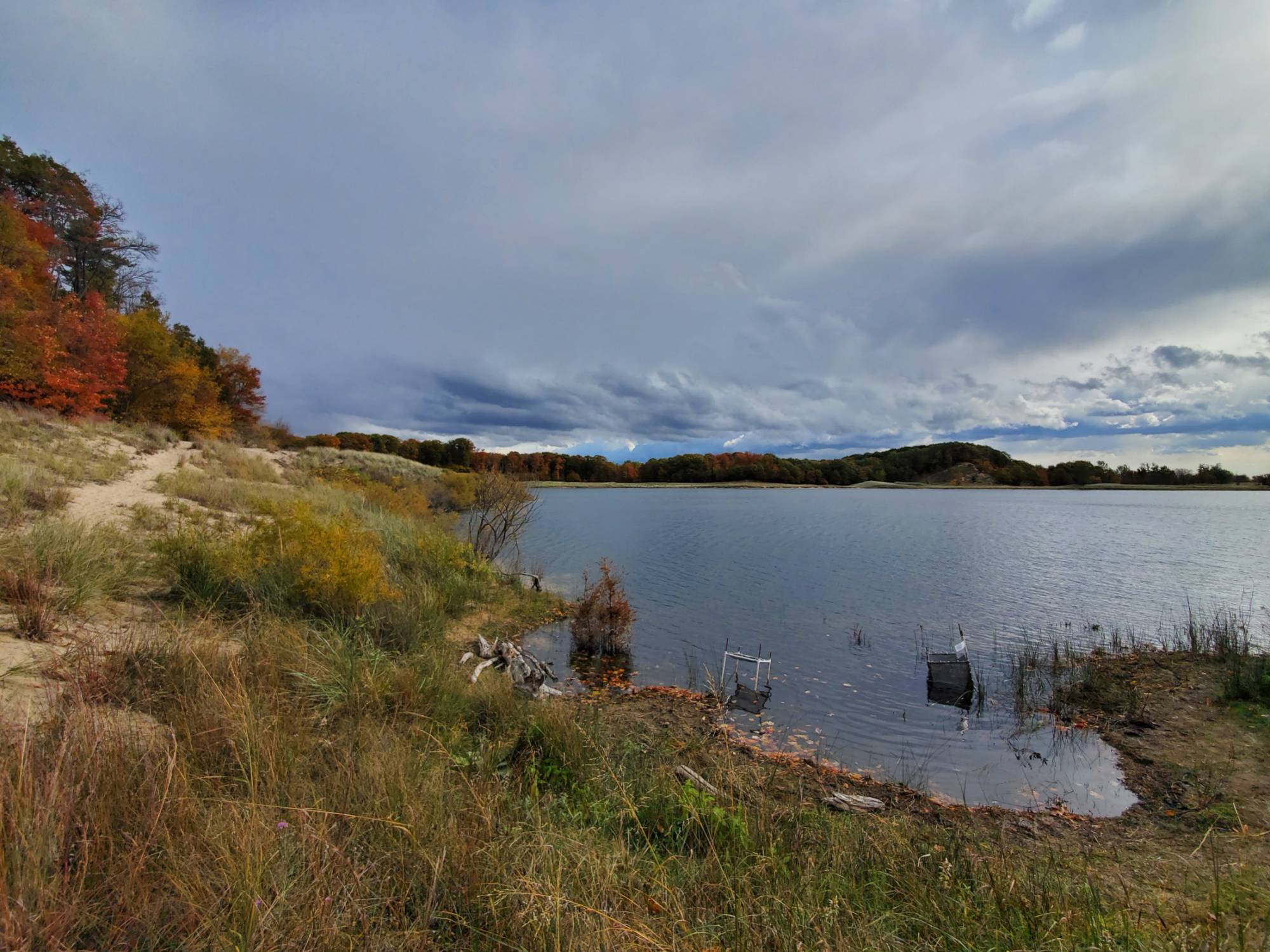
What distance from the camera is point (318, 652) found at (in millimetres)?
6516

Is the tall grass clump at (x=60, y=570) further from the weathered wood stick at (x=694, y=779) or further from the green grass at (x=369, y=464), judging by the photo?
the green grass at (x=369, y=464)

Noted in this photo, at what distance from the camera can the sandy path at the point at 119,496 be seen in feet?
41.6

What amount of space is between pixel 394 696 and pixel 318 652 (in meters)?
1.28

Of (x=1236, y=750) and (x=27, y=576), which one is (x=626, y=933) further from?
(x=1236, y=750)

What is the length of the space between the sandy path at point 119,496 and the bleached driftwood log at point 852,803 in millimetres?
13189

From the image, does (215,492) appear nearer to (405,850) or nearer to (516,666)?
(516,666)

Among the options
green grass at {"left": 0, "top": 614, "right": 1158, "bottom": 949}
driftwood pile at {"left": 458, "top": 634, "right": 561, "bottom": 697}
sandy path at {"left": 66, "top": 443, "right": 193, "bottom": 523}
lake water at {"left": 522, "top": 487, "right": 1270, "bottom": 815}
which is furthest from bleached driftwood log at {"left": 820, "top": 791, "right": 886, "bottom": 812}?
sandy path at {"left": 66, "top": 443, "right": 193, "bottom": 523}

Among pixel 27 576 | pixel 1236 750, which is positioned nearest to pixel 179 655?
pixel 27 576

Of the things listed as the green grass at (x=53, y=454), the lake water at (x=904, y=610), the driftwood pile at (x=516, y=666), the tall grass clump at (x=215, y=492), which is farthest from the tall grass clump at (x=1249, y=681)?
the green grass at (x=53, y=454)

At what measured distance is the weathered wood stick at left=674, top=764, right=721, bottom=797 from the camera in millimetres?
5504

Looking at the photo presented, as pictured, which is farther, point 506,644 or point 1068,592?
point 1068,592

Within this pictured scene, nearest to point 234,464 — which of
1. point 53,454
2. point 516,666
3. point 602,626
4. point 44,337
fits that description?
point 53,454

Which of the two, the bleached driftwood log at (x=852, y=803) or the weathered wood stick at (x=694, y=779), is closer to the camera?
the weathered wood stick at (x=694, y=779)

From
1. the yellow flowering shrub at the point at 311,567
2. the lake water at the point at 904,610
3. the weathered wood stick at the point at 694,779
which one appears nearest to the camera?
the weathered wood stick at the point at 694,779
